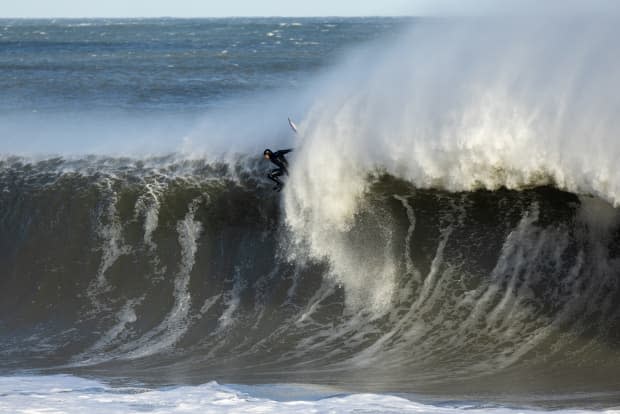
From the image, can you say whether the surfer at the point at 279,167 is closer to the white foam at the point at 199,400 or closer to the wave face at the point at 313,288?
the wave face at the point at 313,288

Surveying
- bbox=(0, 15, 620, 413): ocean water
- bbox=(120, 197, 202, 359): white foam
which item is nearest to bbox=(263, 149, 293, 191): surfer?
bbox=(0, 15, 620, 413): ocean water

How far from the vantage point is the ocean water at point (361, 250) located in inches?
363

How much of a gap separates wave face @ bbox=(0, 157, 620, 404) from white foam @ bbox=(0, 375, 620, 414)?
1.85 feet

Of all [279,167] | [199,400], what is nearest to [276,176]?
[279,167]

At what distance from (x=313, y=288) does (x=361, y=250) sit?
0.83 metres

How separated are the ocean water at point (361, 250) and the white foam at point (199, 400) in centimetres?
3

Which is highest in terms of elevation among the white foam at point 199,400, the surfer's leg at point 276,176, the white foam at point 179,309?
the surfer's leg at point 276,176

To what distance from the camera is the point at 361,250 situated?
11.9 m

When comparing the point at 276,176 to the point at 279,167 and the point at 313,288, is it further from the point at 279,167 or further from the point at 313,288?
the point at 313,288

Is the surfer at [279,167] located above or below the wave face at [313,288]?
above

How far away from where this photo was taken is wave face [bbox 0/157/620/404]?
381 inches

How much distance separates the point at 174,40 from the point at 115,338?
164 feet

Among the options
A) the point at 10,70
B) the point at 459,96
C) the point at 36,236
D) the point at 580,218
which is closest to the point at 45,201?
the point at 36,236

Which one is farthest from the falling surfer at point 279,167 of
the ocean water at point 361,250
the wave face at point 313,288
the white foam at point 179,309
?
the white foam at point 179,309
